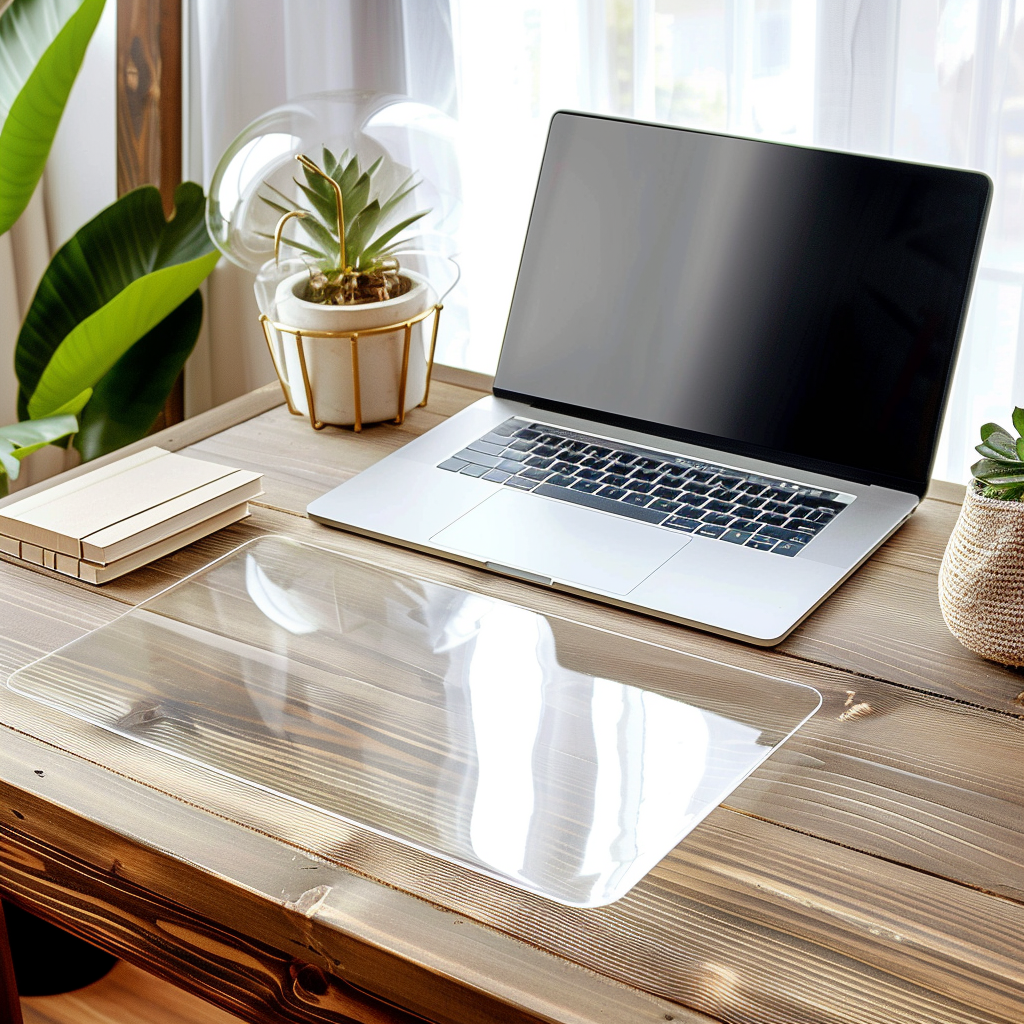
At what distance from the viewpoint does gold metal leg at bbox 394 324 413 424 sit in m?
1.02

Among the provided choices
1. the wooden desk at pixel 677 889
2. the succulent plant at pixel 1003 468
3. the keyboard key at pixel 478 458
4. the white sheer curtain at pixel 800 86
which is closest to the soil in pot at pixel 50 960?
the wooden desk at pixel 677 889

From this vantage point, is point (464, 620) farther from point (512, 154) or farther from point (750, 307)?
point (512, 154)

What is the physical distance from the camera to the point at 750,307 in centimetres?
93

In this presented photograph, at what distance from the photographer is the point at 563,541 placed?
826 millimetres

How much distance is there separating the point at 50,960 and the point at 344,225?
2.78 feet

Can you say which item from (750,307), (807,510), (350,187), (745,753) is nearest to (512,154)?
(350,187)

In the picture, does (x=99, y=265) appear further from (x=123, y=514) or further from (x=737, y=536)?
(x=737, y=536)

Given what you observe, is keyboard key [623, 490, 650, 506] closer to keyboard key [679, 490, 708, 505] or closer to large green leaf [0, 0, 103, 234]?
keyboard key [679, 490, 708, 505]

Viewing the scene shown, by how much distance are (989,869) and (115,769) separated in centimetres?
45

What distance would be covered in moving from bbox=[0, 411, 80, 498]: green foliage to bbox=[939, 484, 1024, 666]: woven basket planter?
87cm

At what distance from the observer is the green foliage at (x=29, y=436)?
118cm

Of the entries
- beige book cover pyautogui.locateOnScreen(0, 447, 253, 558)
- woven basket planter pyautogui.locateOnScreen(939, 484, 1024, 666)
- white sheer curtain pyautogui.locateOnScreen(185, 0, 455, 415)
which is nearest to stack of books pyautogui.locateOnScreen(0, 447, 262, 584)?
beige book cover pyautogui.locateOnScreen(0, 447, 253, 558)

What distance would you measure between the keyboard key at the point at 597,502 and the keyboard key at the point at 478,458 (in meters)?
0.05

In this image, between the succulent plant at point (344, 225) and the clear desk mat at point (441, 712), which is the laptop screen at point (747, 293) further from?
the clear desk mat at point (441, 712)
